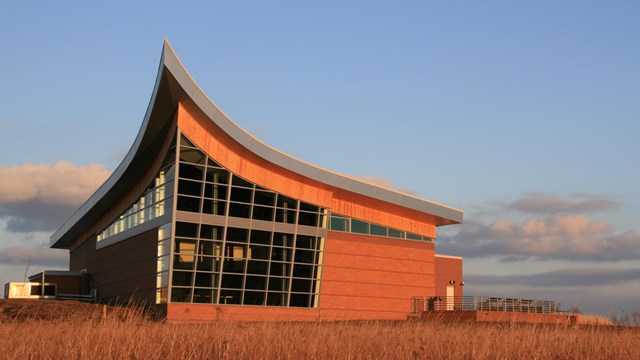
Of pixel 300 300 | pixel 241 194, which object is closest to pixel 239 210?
pixel 241 194

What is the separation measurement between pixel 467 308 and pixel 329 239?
9333 millimetres

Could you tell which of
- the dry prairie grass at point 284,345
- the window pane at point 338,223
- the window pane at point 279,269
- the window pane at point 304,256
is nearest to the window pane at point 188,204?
the window pane at point 279,269

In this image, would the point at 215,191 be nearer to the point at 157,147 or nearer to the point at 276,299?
the point at 157,147

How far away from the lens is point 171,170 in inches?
1471

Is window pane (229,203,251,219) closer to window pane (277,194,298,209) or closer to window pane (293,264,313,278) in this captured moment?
window pane (277,194,298,209)

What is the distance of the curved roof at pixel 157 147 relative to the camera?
34625mm

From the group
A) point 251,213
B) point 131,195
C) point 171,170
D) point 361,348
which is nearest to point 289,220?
point 251,213

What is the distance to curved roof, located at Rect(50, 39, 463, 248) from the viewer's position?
114 ft

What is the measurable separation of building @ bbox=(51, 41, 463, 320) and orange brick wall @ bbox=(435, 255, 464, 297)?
28.7 feet

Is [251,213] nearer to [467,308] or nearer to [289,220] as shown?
[289,220]

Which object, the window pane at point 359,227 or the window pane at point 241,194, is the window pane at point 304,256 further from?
the window pane at point 241,194

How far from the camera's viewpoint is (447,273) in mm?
55250

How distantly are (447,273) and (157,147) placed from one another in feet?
80.5

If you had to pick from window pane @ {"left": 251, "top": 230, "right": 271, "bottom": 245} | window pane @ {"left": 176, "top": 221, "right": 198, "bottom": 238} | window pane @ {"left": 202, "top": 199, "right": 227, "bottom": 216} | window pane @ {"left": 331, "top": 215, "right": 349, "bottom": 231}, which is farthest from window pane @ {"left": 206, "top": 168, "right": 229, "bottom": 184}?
window pane @ {"left": 331, "top": 215, "right": 349, "bottom": 231}
